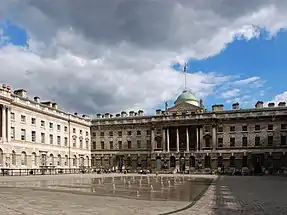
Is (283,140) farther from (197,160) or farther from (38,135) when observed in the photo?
(38,135)

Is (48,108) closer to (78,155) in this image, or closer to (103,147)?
(78,155)

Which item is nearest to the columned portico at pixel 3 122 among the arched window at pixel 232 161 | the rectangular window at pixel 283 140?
the arched window at pixel 232 161

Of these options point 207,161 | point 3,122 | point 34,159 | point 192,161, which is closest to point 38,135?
point 34,159

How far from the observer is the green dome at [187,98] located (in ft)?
296

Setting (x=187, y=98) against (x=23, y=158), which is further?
(x=187, y=98)

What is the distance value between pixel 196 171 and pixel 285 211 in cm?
6377

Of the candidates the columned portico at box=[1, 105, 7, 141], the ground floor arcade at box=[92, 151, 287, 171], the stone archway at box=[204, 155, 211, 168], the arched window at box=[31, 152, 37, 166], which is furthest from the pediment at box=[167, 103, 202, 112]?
the columned portico at box=[1, 105, 7, 141]

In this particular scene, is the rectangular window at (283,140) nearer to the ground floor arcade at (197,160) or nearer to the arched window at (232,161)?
the ground floor arcade at (197,160)

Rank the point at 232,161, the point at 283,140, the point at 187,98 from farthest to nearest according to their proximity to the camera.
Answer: the point at 187,98
the point at 232,161
the point at 283,140

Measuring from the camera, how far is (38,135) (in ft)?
224

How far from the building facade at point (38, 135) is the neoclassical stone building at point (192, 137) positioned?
6552mm

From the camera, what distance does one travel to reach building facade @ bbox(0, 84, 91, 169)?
5844 centimetres

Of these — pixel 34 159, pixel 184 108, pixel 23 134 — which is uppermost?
pixel 184 108

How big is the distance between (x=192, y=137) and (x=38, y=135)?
34.7 meters
